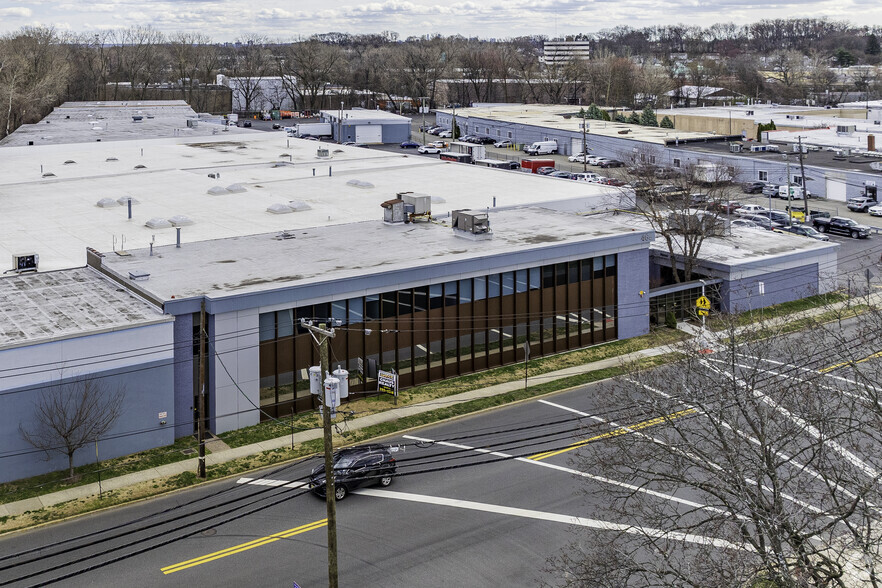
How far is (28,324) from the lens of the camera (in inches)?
1210

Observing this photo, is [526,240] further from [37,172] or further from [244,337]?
Result: [37,172]

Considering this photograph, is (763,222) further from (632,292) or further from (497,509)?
(497,509)

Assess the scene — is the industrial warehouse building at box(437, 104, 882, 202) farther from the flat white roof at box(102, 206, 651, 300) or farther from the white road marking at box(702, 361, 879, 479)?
the white road marking at box(702, 361, 879, 479)

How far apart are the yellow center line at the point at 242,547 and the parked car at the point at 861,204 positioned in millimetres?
63003

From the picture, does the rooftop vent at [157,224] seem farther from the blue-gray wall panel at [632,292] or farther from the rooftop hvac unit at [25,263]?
the blue-gray wall panel at [632,292]

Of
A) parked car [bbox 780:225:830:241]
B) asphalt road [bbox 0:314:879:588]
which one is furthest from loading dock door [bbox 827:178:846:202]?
asphalt road [bbox 0:314:879:588]

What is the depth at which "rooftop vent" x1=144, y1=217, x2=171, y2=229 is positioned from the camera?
1790 inches

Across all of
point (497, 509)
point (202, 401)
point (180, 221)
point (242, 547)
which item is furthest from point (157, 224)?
point (497, 509)

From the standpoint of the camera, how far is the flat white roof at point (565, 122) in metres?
105

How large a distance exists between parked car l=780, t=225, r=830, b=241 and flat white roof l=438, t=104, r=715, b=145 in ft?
113

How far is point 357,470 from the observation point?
28000 mm

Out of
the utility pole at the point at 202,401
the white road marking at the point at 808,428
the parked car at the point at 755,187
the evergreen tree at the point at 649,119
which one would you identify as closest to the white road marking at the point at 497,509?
the white road marking at the point at 808,428

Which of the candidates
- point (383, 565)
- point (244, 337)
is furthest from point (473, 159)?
point (383, 565)

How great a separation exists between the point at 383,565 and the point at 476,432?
10.0 m
